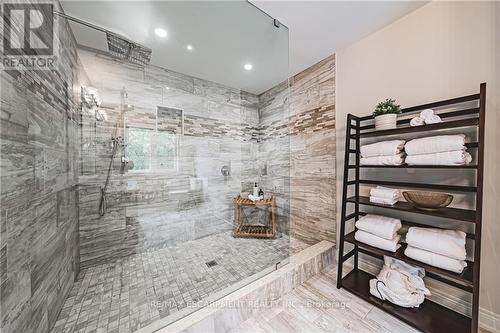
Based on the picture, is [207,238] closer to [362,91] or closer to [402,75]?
[362,91]

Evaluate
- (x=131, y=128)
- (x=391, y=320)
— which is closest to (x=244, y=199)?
(x=131, y=128)

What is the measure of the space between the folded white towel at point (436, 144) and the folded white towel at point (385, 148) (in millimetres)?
50

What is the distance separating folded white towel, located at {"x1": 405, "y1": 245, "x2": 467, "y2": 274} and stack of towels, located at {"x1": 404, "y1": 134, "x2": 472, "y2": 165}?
569 mm

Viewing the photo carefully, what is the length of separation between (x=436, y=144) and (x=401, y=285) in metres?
0.99

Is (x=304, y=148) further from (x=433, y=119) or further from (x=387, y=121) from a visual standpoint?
(x=433, y=119)

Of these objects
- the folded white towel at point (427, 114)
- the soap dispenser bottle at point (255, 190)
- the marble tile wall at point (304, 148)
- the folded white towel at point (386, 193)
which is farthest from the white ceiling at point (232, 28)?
the soap dispenser bottle at point (255, 190)

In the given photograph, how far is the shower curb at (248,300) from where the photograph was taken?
103 cm

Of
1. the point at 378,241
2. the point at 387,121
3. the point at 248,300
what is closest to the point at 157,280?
the point at 248,300

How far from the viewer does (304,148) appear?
2.33 meters

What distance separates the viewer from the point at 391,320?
1.21m

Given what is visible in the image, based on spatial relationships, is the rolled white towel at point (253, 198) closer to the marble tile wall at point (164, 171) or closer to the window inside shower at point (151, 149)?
the marble tile wall at point (164, 171)

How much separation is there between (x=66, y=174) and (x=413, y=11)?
3.04m

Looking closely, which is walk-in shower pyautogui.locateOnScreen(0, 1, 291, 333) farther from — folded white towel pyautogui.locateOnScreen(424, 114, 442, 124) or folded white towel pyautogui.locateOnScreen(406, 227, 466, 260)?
folded white towel pyautogui.locateOnScreen(424, 114, 442, 124)

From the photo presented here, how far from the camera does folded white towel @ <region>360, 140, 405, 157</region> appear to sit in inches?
51.3
